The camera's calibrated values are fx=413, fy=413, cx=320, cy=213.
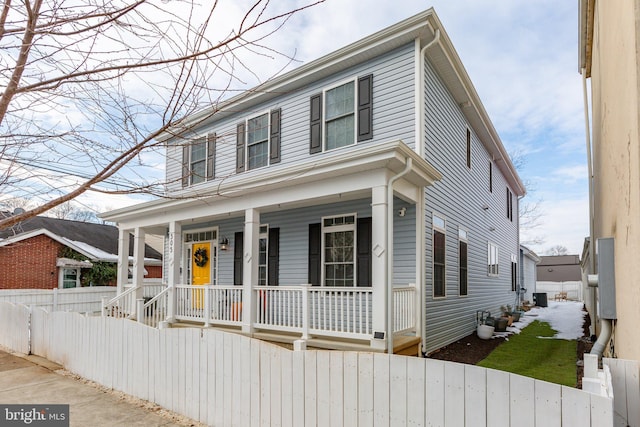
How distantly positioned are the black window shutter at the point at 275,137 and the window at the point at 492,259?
7859 mm

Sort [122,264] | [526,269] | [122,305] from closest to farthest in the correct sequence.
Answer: [122,305]
[122,264]
[526,269]

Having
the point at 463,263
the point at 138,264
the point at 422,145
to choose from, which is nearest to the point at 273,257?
the point at 138,264

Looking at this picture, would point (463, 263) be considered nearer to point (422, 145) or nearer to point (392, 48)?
point (422, 145)

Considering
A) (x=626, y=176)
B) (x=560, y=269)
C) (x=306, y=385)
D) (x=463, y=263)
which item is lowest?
(x=560, y=269)

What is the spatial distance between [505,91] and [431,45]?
10.7 meters

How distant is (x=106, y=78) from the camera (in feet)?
9.52

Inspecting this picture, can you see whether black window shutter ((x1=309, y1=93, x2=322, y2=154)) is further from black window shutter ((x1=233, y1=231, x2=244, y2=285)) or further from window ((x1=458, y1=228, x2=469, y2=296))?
window ((x1=458, y1=228, x2=469, y2=296))

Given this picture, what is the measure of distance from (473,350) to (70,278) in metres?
17.3

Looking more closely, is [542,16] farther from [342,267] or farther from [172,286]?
[172,286]

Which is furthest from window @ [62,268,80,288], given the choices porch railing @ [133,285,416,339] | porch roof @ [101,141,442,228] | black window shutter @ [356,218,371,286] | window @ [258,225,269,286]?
black window shutter @ [356,218,371,286]

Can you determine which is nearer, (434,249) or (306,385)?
(306,385)

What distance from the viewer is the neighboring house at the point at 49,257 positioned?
1648 cm

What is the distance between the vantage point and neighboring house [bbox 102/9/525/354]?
273 inches

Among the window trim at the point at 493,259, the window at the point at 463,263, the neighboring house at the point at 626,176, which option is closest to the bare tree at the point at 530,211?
the window trim at the point at 493,259
